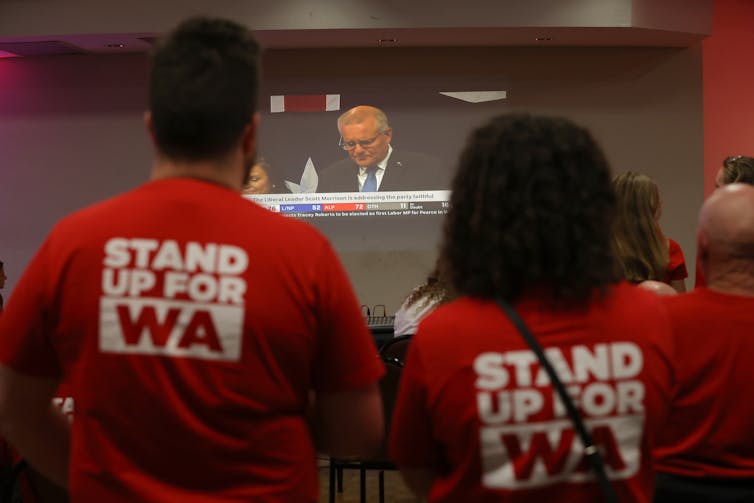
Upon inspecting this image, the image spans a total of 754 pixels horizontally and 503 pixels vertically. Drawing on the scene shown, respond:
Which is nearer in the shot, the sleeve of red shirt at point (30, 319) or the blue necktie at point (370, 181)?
the sleeve of red shirt at point (30, 319)

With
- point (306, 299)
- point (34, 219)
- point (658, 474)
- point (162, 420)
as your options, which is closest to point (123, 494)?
point (162, 420)

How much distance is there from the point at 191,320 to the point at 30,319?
24cm

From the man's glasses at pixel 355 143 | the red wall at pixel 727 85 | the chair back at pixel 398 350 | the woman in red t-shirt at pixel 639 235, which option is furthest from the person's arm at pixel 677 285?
the red wall at pixel 727 85

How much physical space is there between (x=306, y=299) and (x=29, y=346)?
0.40m

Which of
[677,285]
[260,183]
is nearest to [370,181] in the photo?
[260,183]

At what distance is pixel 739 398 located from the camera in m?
1.63

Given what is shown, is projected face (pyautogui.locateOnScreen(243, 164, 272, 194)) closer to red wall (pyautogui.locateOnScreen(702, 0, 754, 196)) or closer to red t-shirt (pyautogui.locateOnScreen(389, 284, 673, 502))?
red wall (pyautogui.locateOnScreen(702, 0, 754, 196))

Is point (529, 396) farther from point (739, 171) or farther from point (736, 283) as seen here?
point (739, 171)

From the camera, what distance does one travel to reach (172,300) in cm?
115

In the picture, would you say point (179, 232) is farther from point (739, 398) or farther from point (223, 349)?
point (739, 398)

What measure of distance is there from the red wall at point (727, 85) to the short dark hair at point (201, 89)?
5972 mm

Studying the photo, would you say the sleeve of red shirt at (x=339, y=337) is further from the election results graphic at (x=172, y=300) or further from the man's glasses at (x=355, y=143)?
the man's glasses at (x=355, y=143)

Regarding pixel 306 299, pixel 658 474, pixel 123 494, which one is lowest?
pixel 658 474

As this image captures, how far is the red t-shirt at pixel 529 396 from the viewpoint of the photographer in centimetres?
119
